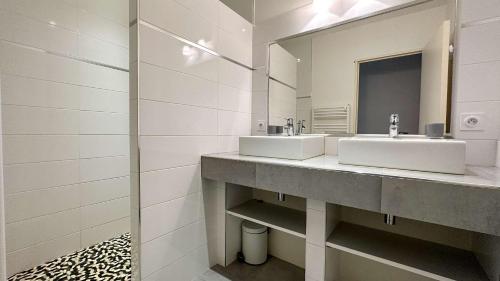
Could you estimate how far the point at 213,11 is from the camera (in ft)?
5.68

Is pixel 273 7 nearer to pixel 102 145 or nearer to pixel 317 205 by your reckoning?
pixel 317 205

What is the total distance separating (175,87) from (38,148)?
51.1 inches

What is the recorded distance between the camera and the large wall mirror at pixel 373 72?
1353 millimetres

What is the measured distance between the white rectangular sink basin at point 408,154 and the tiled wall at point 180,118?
1.04m

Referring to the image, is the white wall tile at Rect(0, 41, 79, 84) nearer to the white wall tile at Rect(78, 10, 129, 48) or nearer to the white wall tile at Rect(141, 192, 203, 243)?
the white wall tile at Rect(78, 10, 129, 48)

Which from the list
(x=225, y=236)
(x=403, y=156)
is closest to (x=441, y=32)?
(x=403, y=156)

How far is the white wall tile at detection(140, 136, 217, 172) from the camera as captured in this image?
4.33 ft

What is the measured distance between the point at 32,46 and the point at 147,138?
1.34 meters

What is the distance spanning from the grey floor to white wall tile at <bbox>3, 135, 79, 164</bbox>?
5.44 ft

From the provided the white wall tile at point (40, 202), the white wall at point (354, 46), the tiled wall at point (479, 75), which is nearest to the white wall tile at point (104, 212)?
the white wall tile at point (40, 202)

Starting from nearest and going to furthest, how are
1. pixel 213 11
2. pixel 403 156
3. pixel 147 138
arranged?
pixel 403 156
pixel 147 138
pixel 213 11

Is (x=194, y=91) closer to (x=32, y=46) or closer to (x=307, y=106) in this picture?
(x=307, y=106)

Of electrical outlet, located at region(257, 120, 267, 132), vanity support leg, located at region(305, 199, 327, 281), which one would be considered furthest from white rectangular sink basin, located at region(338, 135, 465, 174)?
electrical outlet, located at region(257, 120, 267, 132)

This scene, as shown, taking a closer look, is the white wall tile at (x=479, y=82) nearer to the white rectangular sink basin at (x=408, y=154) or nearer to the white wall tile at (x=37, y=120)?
the white rectangular sink basin at (x=408, y=154)
